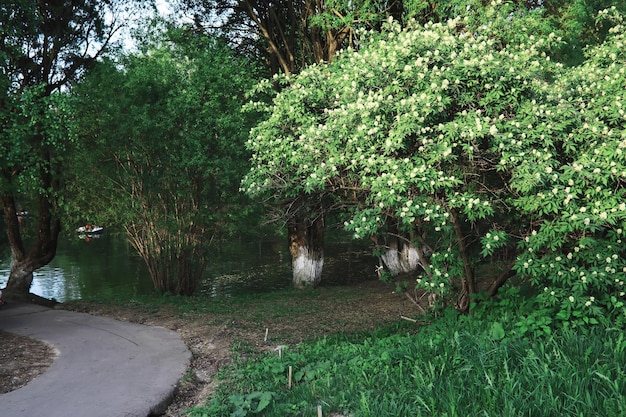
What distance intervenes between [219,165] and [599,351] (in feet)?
28.7

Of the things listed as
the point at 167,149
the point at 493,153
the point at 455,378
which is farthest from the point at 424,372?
the point at 167,149

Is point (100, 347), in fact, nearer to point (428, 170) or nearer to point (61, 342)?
point (61, 342)

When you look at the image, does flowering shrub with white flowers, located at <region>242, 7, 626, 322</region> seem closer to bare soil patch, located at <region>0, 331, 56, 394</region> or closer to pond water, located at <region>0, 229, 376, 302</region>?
bare soil patch, located at <region>0, 331, 56, 394</region>

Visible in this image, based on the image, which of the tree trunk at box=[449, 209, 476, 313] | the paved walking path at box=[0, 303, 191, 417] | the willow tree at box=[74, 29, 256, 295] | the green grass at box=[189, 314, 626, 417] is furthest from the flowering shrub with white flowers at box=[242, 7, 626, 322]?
the willow tree at box=[74, 29, 256, 295]

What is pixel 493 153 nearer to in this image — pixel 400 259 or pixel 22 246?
pixel 400 259

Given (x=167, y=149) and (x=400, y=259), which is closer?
(x=167, y=149)

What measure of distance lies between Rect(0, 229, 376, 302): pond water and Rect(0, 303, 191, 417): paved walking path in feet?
16.9

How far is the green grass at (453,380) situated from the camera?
12.9 feet

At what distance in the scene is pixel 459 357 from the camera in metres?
4.81

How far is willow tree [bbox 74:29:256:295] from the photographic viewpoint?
1150cm

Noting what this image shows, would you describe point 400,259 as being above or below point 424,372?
below

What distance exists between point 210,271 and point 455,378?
61.2 ft

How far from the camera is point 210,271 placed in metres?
22.1

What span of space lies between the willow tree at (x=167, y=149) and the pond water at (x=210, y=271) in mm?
1457
